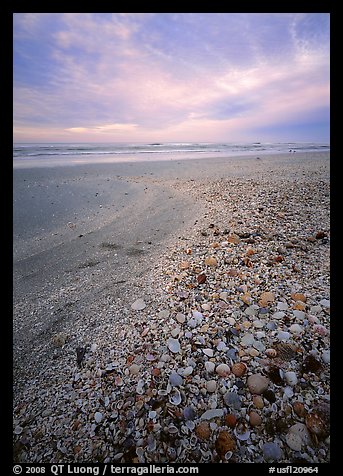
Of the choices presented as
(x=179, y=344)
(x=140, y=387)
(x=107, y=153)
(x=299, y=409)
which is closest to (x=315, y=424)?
(x=299, y=409)

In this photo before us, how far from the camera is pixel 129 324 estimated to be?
7.45 ft

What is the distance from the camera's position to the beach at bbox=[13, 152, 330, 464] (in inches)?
57.4

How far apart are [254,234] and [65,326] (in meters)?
2.76

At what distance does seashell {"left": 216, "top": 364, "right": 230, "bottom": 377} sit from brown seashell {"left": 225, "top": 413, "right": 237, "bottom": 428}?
0.25 meters

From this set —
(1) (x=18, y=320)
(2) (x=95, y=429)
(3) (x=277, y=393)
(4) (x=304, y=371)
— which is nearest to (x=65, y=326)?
(1) (x=18, y=320)

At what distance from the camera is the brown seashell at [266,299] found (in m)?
2.25

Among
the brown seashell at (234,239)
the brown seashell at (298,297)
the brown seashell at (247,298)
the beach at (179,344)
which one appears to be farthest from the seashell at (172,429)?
the brown seashell at (234,239)

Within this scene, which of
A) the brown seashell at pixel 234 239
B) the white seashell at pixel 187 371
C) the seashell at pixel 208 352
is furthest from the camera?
the brown seashell at pixel 234 239

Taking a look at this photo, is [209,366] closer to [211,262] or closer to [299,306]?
[299,306]

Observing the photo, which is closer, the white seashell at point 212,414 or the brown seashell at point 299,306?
the white seashell at point 212,414

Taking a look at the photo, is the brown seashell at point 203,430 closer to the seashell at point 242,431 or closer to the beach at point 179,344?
the beach at point 179,344

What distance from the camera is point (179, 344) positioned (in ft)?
6.46

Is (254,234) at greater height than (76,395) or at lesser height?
greater

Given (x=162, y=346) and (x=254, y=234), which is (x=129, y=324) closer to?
(x=162, y=346)
